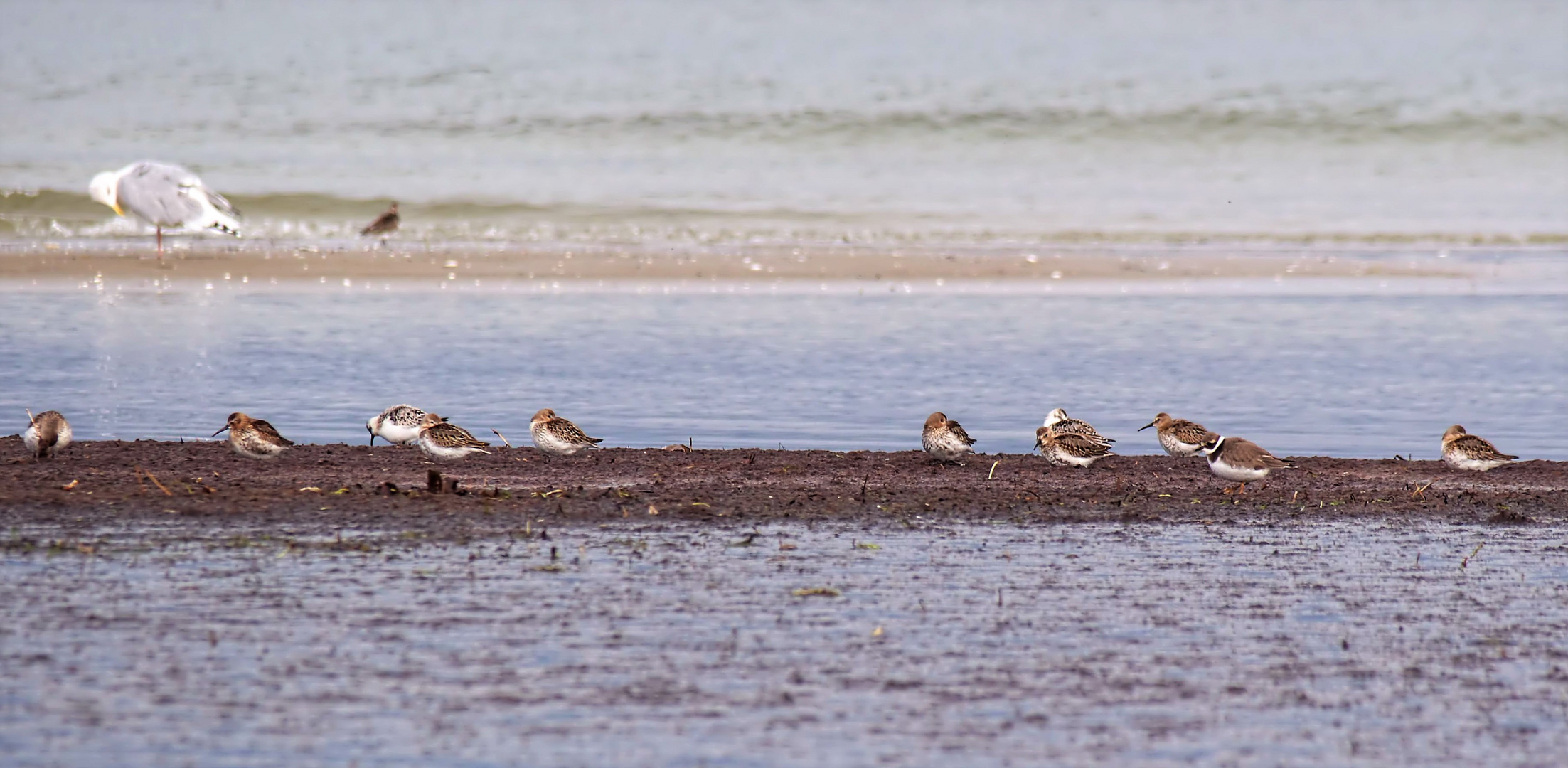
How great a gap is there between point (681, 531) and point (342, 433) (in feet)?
17.0

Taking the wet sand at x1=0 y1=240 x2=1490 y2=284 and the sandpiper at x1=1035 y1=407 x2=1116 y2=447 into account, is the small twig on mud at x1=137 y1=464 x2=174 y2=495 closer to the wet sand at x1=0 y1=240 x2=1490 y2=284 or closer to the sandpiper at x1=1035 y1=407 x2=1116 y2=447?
the sandpiper at x1=1035 y1=407 x2=1116 y2=447

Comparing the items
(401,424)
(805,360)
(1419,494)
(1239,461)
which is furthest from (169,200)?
(1419,494)

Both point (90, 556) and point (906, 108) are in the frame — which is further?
point (906, 108)

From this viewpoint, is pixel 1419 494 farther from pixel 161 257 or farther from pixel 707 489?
pixel 161 257

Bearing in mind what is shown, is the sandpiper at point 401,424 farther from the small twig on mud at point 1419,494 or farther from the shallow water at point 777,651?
the small twig on mud at point 1419,494

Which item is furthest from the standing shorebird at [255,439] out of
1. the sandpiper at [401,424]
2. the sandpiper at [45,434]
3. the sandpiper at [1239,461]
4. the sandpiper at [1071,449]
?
the sandpiper at [1239,461]

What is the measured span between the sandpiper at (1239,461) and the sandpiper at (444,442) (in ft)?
16.3

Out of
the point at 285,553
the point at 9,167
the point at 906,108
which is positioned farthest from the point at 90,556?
the point at 906,108

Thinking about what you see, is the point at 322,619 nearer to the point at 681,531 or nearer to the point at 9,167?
the point at 681,531

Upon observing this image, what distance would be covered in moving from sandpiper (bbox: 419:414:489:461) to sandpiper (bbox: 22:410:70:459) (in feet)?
7.57

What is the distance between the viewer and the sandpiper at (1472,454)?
1183 centimetres

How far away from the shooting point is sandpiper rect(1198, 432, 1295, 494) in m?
11.2

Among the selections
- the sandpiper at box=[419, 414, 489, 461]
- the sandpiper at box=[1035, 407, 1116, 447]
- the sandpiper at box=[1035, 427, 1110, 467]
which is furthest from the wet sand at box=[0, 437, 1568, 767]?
the sandpiper at box=[1035, 407, 1116, 447]

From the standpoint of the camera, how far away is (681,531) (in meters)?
9.47
